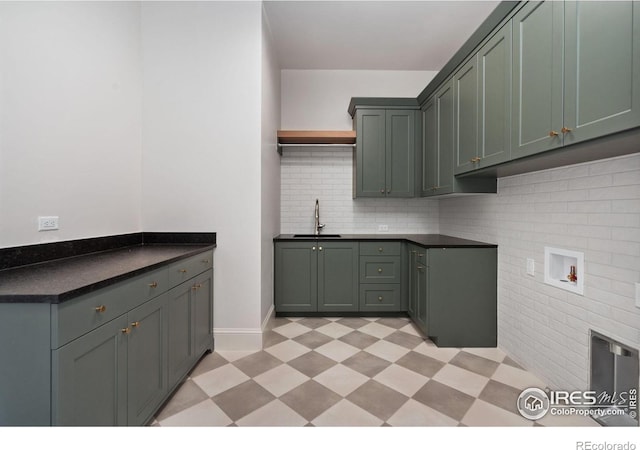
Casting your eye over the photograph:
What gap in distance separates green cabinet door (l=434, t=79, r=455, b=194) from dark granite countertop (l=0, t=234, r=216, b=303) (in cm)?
239

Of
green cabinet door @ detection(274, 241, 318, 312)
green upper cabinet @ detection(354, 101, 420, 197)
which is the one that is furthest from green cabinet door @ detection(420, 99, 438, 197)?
green cabinet door @ detection(274, 241, 318, 312)

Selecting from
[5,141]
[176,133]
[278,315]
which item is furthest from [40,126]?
[278,315]

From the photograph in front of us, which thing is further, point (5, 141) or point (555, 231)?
point (555, 231)

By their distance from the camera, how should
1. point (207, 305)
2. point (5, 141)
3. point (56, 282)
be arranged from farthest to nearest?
point (207, 305) → point (5, 141) → point (56, 282)

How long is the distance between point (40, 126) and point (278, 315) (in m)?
2.61

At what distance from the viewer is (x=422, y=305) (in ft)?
9.46

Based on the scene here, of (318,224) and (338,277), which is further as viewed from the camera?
(318,224)

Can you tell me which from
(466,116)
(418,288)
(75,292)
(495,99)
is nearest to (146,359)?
(75,292)

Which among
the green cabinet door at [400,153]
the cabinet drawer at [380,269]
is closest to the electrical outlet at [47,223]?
the cabinet drawer at [380,269]

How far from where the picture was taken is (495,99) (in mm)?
2080

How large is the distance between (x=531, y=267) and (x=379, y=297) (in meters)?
1.55

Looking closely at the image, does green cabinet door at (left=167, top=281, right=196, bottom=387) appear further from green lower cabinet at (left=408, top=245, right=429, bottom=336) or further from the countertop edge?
green lower cabinet at (left=408, top=245, right=429, bottom=336)

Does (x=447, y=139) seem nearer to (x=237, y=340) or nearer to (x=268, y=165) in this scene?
(x=268, y=165)

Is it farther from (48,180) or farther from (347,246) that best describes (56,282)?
(347,246)
